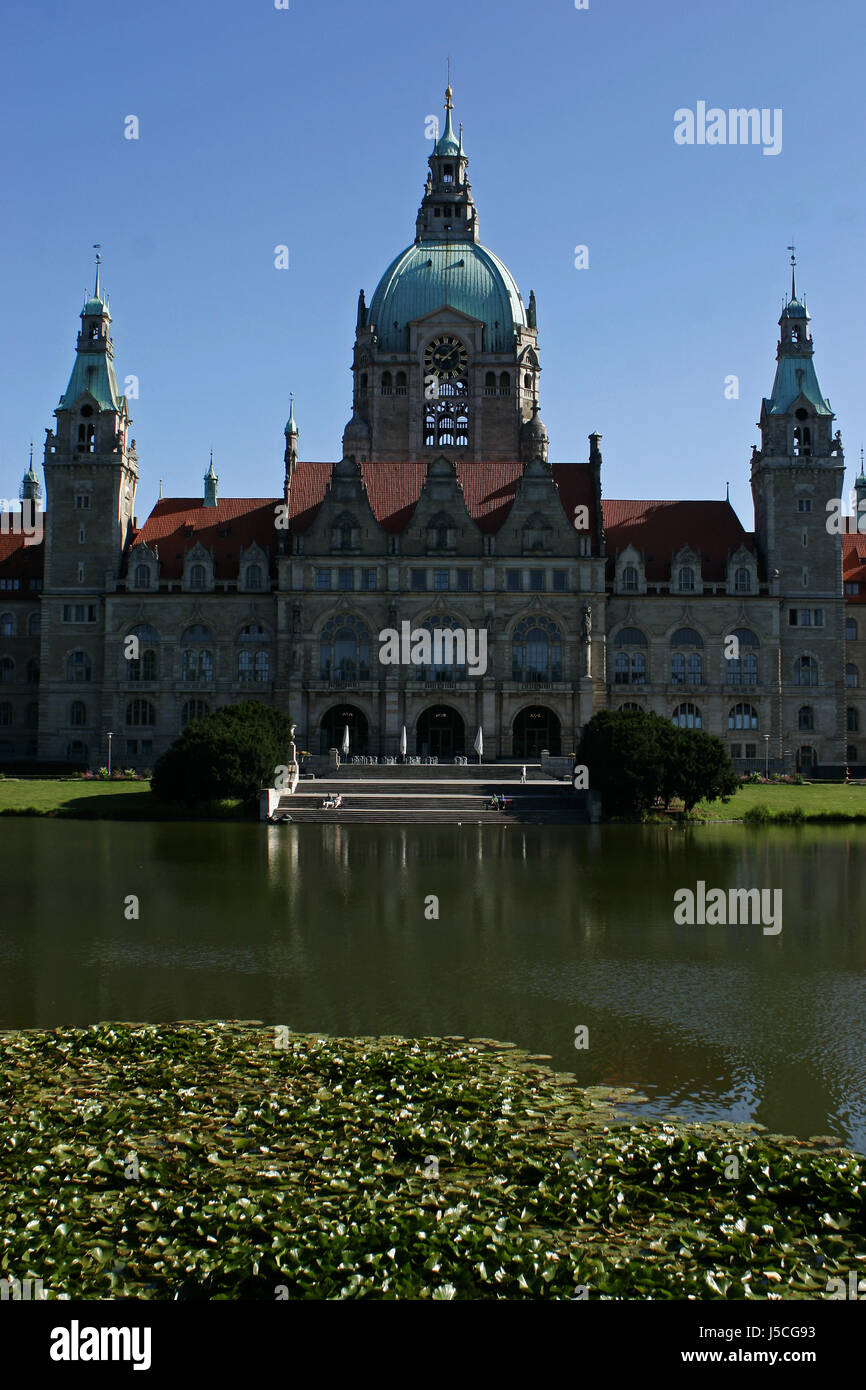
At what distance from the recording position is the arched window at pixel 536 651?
244 feet

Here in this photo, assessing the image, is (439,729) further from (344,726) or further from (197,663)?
(197,663)

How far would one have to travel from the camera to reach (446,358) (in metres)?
90.3

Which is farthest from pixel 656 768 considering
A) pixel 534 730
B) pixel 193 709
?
pixel 193 709

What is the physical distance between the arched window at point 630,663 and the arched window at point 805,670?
9.65m

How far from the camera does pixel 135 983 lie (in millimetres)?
20516

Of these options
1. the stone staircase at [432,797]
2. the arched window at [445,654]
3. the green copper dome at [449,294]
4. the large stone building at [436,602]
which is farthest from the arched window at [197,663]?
the green copper dome at [449,294]

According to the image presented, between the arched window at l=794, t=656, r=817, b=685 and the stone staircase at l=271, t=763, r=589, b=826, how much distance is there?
69.5ft

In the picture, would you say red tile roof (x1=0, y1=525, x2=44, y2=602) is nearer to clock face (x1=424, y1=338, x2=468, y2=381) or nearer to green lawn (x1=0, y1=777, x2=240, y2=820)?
green lawn (x1=0, y1=777, x2=240, y2=820)

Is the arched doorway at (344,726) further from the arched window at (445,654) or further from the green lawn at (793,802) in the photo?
the green lawn at (793,802)

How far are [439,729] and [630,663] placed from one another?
1229cm
